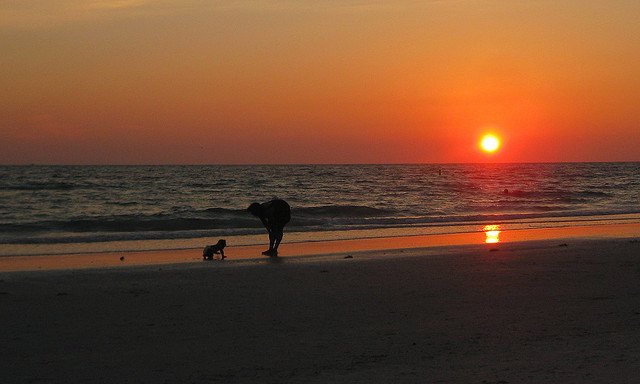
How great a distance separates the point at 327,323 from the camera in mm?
8547

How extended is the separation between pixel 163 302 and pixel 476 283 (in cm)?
→ 446

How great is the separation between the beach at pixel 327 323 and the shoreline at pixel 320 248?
1.28m

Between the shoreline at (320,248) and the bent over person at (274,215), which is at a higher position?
the bent over person at (274,215)

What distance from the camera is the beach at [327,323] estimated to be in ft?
21.5

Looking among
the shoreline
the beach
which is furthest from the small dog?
the beach

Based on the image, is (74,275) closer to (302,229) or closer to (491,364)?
(491,364)

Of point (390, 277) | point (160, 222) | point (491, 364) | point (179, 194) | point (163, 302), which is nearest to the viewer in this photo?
point (491, 364)

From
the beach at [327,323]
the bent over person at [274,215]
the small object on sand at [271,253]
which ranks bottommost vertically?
the beach at [327,323]

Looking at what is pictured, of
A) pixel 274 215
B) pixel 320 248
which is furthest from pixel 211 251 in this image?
pixel 320 248

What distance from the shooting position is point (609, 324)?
825cm

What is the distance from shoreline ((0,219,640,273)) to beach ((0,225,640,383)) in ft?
4.20

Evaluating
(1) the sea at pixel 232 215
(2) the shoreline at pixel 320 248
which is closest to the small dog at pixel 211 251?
(2) the shoreline at pixel 320 248

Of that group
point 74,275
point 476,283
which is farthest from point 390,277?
point 74,275

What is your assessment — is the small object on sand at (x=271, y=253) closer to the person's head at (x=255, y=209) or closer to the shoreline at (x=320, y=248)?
the shoreline at (x=320, y=248)
